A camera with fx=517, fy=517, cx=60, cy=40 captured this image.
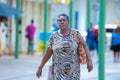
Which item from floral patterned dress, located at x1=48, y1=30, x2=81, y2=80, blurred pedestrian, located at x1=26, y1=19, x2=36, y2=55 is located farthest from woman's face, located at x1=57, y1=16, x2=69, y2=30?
blurred pedestrian, located at x1=26, y1=19, x2=36, y2=55

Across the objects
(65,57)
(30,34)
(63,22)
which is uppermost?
(63,22)

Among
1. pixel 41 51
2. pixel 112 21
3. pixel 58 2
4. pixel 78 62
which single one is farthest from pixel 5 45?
pixel 112 21

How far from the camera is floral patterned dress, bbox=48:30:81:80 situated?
27.8 feet

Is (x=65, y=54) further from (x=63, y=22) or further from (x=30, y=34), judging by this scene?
(x=30, y=34)

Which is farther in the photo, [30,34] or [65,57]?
[30,34]

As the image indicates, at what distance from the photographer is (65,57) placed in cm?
848

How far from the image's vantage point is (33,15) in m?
33.2

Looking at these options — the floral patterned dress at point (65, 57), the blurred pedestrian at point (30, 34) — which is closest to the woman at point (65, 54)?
the floral patterned dress at point (65, 57)

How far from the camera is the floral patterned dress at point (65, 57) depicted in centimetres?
848

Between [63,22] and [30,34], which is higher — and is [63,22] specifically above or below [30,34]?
above

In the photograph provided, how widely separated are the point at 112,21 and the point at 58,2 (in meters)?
16.0

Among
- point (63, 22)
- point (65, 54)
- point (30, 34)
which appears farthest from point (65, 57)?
point (30, 34)

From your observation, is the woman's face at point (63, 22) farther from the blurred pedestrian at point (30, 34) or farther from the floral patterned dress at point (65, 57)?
the blurred pedestrian at point (30, 34)

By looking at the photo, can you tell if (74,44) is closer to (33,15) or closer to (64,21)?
(64,21)
